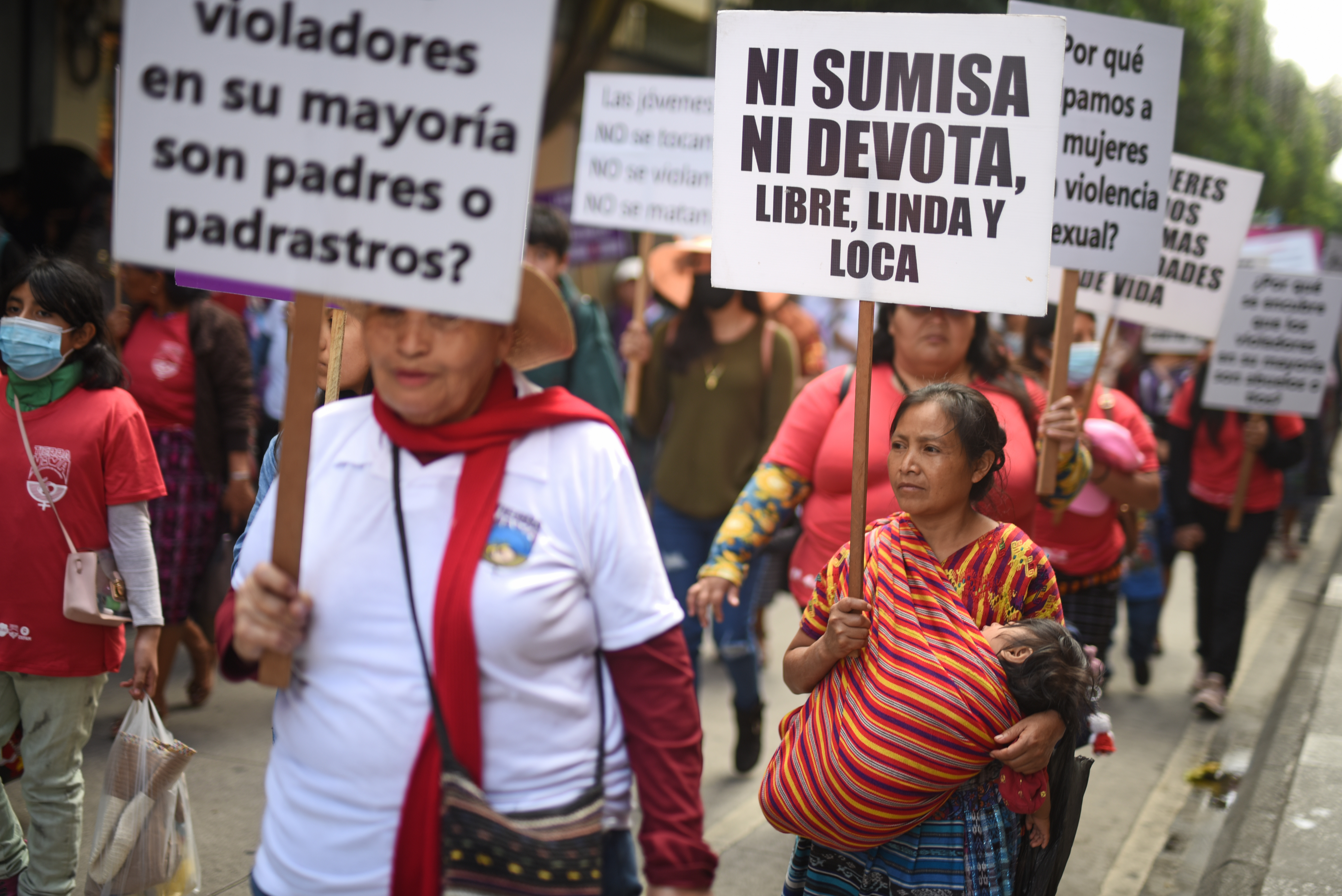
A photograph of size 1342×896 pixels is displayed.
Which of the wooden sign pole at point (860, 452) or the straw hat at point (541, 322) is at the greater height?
the straw hat at point (541, 322)

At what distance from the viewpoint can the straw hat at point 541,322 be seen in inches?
92.7

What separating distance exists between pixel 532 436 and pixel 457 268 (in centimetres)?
32

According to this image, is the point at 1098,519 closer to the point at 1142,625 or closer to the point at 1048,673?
the point at 1142,625

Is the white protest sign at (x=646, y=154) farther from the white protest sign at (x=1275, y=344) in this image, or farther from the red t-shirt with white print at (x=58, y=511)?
the red t-shirt with white print at (x=58, y=511)

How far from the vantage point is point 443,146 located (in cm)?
210

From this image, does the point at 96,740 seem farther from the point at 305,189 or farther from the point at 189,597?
the point at 305,189

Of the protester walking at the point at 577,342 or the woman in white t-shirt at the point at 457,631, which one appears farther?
the protester walking at the point at 577,342

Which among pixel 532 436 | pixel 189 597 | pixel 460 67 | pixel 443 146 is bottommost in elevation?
pixel 189 597

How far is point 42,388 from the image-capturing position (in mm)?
3562

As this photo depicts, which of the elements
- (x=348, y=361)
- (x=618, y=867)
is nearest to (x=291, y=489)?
(x=618, y=867)

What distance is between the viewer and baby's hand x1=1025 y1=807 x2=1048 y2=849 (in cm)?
293

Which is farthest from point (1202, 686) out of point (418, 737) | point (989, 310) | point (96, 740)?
point (418, 737)

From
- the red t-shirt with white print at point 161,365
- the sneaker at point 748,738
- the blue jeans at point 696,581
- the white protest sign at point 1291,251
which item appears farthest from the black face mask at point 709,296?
the white protest sign at point 1291,251

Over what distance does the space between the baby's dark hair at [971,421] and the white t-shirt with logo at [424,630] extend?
107 cm
